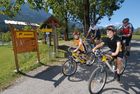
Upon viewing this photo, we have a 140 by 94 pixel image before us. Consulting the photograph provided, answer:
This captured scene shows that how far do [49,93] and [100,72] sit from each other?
1623 millimetres

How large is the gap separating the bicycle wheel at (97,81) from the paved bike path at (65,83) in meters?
0.20

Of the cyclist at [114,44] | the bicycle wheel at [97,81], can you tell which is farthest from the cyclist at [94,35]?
the bicycle wheel at [97,81]

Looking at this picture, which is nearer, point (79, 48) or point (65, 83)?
point (65, 83)

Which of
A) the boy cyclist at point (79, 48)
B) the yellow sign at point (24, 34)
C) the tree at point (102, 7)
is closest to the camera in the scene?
the boy cyclist at point (79, 48)

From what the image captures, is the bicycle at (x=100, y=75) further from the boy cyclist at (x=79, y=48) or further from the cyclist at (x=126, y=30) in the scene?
the cyclist at (x=126, y=30)

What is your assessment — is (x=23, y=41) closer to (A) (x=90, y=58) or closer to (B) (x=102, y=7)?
(A) (x=90, y=58)

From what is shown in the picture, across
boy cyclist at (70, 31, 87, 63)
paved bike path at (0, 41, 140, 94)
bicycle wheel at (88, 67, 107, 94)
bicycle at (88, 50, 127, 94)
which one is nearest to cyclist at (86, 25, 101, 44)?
boy cyclist at (70, 31, 87, 63)

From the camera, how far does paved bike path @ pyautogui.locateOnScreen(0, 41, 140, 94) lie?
7.99m

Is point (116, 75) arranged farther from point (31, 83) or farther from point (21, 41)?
point (21, 41)

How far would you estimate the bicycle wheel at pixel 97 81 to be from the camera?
7387 millimetres

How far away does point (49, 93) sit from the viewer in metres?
7.91

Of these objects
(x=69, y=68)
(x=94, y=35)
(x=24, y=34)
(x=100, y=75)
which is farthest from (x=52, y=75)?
(x=94, y=35)

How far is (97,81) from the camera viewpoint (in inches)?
298

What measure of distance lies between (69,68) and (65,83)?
46.0 inches
